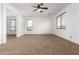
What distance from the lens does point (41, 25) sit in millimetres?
12602

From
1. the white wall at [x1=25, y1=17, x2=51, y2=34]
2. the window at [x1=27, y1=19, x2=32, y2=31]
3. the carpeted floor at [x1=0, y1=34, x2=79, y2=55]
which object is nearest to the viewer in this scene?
the carpeted floor at [x1=0, y1=34, x2=79, y2=55]

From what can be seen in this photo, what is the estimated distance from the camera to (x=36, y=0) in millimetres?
1227

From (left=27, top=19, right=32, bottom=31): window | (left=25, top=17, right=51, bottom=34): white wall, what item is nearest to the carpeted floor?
(left=25, top=17, right=51, bottom=34): white wall

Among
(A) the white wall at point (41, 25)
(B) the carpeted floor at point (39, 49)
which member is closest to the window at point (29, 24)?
(A) the white wall at point (41, 25)

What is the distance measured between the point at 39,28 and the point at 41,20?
3.39 ft

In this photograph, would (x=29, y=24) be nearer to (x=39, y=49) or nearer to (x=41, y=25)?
(x=41, y=25)

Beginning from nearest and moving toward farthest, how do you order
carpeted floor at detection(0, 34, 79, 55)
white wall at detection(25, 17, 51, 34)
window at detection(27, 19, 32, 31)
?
1. carpeted floor at detection(0, 34, 79, 55)
2. white wall at detection(25, 17, 51, 34)
3. window at detection(27, 19, 32, 31)

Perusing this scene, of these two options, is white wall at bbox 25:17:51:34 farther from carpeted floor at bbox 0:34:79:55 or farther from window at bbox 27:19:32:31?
carpeted floor at bbox 0:34:79:55

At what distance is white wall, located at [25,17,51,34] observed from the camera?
1255 centimetres
